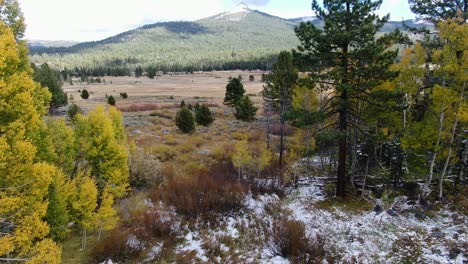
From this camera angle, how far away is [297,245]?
14656mm

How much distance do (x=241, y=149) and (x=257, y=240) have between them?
7.22 m

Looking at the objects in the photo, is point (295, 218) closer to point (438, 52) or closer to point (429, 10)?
point (438, 52)

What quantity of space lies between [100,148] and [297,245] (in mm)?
10964

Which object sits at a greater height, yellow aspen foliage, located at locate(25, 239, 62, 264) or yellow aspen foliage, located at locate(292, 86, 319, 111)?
yellow aspen foliage, located at locate(292, 86, 319, 111)

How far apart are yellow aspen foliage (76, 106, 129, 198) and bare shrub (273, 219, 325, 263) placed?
8.87 m

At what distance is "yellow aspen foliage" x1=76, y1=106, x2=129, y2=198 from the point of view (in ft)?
52.6

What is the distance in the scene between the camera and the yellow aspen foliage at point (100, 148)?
52.6ft

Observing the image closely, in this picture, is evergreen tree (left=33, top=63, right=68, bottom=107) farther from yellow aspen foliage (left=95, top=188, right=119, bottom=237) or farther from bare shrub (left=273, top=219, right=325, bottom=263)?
bare shrub (left=273, top=219, right=325, bottom=263)

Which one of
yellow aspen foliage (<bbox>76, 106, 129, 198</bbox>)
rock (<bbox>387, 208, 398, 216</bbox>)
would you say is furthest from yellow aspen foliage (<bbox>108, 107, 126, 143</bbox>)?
rock (<bbox>387, 208, 398, 216</bbox>)

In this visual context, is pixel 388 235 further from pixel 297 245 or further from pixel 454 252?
pixel 297 245

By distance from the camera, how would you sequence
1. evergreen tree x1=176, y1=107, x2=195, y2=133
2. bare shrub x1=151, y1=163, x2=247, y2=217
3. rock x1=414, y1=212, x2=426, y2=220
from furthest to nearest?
evergreen tree x1=176, y1=107, x2=195, y2=133 < bare shrub x1=151, y1=163, x2=247, y2=217 < rock x1=414, y1=212, x2=426, y2=220

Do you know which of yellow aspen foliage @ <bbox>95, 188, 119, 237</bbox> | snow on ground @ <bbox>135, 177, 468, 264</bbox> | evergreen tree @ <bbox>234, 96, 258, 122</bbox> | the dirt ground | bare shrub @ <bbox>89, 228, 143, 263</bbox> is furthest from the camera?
the dirt ground

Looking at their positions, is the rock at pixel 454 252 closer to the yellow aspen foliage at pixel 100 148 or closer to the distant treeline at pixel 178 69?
the yellow aspen foliage at pixel 100 148

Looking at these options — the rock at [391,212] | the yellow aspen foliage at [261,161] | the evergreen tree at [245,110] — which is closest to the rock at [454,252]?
the rock at [391,212]
